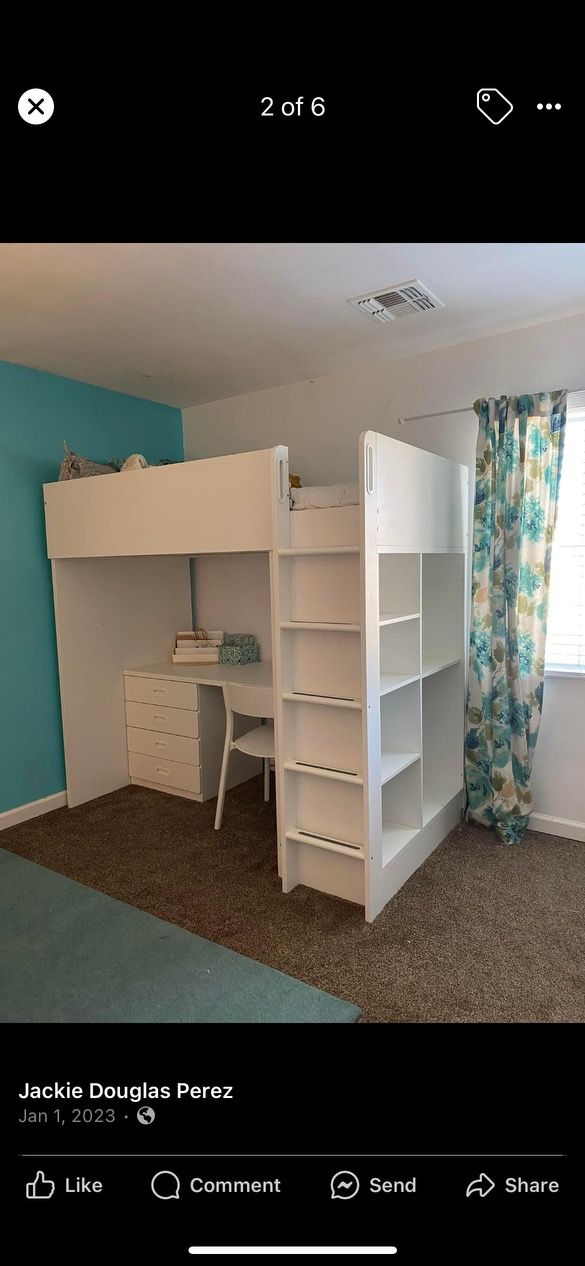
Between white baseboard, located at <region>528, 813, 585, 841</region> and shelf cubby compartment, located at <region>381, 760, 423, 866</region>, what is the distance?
0.66 metres

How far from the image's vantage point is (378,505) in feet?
6.48

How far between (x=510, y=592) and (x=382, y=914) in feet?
4.41

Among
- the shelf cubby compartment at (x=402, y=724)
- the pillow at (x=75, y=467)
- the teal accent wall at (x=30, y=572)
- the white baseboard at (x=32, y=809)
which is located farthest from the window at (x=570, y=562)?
the white baseboard at (x=32, y=809)

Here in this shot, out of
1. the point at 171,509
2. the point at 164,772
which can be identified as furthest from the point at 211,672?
the point at 171,509

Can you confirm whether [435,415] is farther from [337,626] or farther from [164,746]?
[164,746]

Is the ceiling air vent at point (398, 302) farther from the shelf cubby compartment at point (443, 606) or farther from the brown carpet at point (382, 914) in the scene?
the brown carpet at point (382, 914)

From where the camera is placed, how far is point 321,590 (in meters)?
2.12

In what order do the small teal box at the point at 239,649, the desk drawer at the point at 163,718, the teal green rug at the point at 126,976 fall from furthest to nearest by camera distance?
the small teal box at the point at 239,649 → the desk drawer at the point at 163,718 → the teal green rug at the point at 126,976

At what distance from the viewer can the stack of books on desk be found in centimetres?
347

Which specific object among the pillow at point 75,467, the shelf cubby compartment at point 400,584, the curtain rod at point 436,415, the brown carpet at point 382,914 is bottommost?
the brown carpet at point 382,914

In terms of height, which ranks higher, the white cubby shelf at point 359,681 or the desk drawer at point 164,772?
the white cubby shelf at point 359,681

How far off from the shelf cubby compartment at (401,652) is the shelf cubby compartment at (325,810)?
441mm

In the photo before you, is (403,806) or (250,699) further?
(250,699)

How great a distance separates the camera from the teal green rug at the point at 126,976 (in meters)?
1.59
